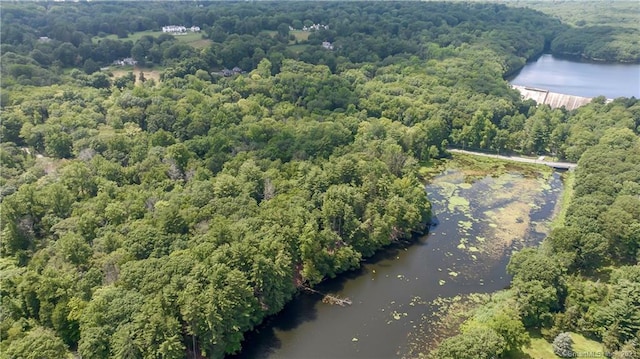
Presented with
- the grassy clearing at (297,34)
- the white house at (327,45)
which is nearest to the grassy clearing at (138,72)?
the grassy clearing at (297,34)

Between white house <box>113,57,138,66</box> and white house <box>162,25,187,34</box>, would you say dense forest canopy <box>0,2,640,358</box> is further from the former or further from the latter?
white house <box>162,25,187,34</box>

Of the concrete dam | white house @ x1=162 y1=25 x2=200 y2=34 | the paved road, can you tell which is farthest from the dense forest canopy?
white house @ x1=162 y1=25 x2=200 y2=34

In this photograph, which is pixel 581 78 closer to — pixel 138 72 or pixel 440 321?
pixel 440 321

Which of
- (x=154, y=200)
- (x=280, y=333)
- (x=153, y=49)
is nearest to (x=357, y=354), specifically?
(x=280, y=333)

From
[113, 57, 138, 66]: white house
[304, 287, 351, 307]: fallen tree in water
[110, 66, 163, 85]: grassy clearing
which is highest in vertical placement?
[113, 57, 138, 66]: white house

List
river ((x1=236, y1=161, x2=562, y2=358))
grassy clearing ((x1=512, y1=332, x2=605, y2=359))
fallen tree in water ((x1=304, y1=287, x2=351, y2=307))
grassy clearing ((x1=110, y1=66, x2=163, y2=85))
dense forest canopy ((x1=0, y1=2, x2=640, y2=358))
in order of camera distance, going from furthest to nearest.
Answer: grassy clearing ((x1=110, y1=66, x2=163, y2=85)), fallen tree in water ((x1=304, y1=287, x2=351, y2=307)), river ((x1=236, y1=161, x2=562, y2=358)), grassy clearing ((x1=512, y1=332, x2=605, y2=359)), dense forest canopy ((x1=0, y1=2, x2=640, y2=358))

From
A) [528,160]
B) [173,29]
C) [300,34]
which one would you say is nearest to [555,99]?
[528,160]

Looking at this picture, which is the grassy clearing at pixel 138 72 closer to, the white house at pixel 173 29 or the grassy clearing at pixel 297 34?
the white house at pixel 173 29
